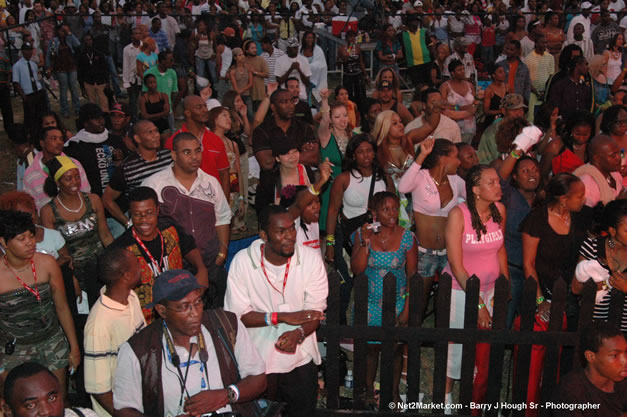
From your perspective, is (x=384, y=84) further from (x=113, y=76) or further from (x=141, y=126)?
(x=113, y=76)

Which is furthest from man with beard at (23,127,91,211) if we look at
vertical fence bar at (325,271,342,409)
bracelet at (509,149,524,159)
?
bracelet at (509,149,524,159)

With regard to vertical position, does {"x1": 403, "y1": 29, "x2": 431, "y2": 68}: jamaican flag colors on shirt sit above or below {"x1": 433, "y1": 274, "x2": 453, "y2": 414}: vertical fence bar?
above

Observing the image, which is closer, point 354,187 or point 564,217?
point 564,217

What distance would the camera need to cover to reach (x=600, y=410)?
4.03 metres

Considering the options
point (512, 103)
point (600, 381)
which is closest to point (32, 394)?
point (600, 381)

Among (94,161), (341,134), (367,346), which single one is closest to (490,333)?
(367,346)

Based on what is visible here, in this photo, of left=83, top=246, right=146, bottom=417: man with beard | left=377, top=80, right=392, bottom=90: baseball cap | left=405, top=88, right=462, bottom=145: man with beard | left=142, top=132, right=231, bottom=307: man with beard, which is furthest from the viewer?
left=377, top=80, right=392, bottom=90: baseball cap

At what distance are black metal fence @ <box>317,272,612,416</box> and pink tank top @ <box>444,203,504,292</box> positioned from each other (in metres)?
0.55

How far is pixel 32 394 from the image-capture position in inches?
129

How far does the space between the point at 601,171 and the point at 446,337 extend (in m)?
2.59

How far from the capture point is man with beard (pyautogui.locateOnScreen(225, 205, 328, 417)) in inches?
171

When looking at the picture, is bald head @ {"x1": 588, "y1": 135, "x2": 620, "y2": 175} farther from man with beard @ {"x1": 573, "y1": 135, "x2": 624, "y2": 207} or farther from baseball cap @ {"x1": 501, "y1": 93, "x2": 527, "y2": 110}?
baseball cap @ {"x1": 501, "y1": 93, "x2": 527, "y2": 110}

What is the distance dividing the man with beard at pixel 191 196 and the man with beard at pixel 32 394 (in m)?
2.29

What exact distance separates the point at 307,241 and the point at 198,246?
0.94 m
